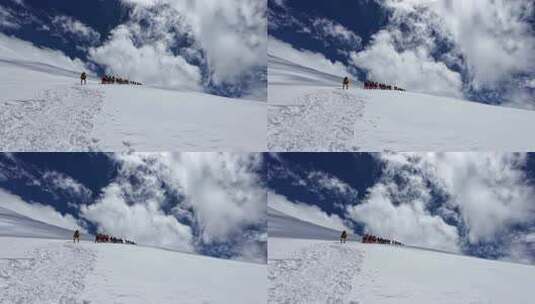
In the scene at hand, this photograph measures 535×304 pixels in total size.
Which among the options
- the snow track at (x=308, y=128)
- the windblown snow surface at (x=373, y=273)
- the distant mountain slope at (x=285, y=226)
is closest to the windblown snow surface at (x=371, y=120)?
the snow track at (x=308, y=128)

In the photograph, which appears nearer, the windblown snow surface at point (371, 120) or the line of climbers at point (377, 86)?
the windblown snow surface at point (371, 120)

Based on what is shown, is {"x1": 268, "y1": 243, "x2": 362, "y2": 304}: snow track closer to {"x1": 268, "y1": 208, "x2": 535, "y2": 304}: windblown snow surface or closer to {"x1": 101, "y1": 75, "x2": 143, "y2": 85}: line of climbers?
{"x1": 268, "y1": 208, "x2": 535, "y2": 304}: windblown snow surface

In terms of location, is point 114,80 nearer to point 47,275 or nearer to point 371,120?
point 47,275

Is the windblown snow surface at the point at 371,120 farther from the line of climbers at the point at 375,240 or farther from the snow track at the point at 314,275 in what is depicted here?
the snow track at the point at 314,275

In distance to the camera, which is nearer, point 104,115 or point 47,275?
point 47,275

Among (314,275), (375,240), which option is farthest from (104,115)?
(375,240)

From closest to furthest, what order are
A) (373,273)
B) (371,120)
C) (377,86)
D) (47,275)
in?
(47,275), (373,273), (371,120), (377,86)

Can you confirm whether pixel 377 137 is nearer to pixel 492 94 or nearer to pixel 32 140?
pixel 492 94
